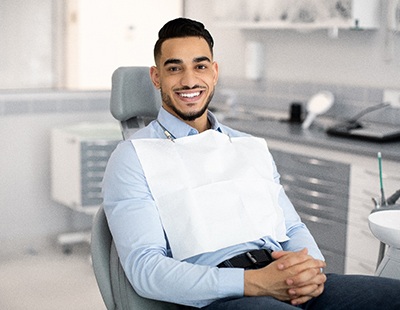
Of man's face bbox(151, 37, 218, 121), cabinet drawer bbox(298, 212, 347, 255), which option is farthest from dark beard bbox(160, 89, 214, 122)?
cabinet drawer bbox(298, 212, 347, 255)

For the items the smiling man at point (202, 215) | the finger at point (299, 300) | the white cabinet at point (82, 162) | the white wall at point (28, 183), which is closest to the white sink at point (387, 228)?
the smiling man at point (202, 215)

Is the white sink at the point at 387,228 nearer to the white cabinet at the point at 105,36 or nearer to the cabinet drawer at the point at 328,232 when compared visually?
the cabinet drawer at the point at 328,232

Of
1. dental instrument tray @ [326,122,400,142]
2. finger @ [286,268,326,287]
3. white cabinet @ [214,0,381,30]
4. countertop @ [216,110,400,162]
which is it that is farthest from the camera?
white cabinet @ [214,0,381,30]

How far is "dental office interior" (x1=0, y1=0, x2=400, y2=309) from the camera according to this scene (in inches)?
148

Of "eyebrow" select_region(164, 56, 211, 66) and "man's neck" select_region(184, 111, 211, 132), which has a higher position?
"eyebrow" select_region(164, 56, 211, 66)

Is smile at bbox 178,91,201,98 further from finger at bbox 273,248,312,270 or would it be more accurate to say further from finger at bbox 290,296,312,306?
finger at bbox 290,296,312,306

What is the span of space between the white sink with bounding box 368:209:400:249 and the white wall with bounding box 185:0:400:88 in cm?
214

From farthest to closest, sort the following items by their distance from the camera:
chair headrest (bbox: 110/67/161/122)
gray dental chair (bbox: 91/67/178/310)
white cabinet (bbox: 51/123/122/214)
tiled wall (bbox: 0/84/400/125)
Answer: white cabinet (bbox: 51/123/122/214) < tiled wall (bbox: 0/84/400/125) < chair headrest (bbox: 110/67/161/122) < gray dental chair (bbox: 91/67/178/310)

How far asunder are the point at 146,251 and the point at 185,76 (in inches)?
22.1

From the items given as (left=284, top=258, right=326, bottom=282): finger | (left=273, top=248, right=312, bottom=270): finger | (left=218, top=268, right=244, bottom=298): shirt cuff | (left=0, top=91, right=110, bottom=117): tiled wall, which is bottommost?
(left=218, top=268, right=244, bottom=298): shirt cuff

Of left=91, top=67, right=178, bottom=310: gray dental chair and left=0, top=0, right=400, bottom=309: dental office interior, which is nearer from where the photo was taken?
left=91, top=67, right=178, bottom=310: gray dental chair

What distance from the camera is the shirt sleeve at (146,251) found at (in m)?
1.88

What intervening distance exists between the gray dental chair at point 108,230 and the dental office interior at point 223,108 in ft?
4.80

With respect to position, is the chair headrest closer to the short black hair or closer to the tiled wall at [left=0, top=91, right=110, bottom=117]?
the short black hair
